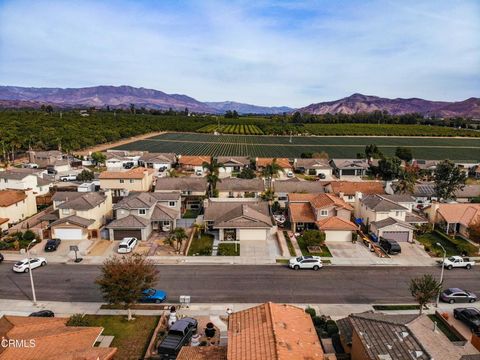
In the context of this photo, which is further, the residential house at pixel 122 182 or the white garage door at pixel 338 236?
the residential house at pixel 122 182

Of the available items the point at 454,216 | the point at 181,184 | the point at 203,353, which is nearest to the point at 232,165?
the point at 181,184

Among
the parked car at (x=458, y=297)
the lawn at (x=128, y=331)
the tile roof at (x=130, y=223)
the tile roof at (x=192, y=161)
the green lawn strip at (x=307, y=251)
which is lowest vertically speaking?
the lawn at (x=128, y=331)

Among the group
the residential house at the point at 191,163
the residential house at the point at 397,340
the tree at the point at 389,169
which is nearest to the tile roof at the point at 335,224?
the residential house at the point at 397,340

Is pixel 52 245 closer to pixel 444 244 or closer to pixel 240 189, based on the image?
pixel 240 189

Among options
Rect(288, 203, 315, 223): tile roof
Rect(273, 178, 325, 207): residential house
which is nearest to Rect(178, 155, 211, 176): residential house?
Rect(273, 178, 325, 207): residential house

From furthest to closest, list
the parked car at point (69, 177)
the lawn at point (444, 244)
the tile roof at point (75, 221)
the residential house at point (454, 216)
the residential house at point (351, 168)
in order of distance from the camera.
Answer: the residential house at point (351, 168) → the parked car at point (69, 177) → the residential house at point (454, 216) → the tile roof at point (75, 221) → the lawn at point (444, 244)

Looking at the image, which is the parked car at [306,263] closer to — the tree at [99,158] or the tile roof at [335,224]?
the tile roof at [335,224]

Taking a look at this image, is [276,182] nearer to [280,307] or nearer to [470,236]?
[470,236]
